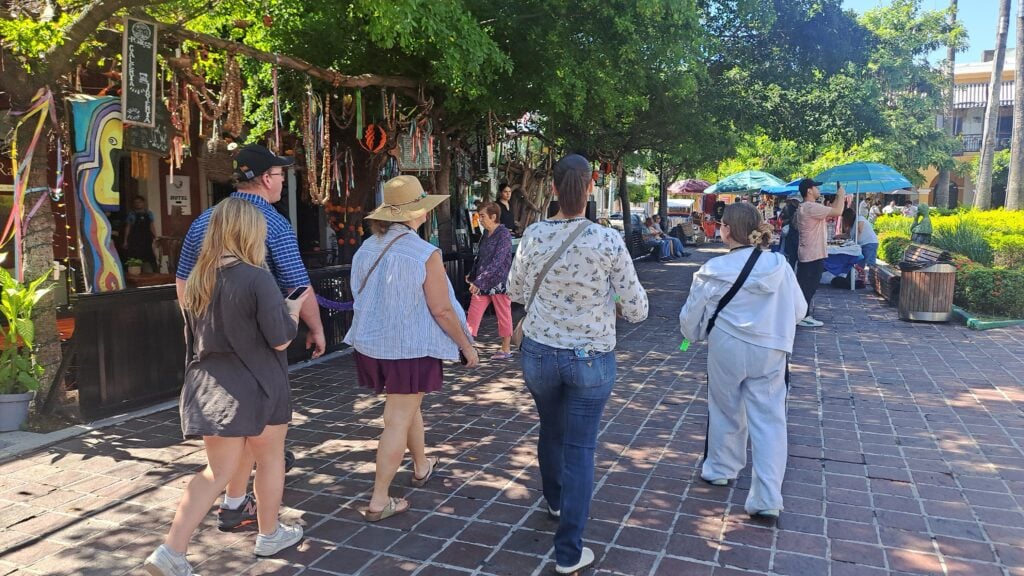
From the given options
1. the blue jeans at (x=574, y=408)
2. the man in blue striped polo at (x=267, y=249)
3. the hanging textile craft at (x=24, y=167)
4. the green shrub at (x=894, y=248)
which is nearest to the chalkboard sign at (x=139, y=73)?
the hanging textile craft at (x=24, y=167)

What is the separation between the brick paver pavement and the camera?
3.45 m

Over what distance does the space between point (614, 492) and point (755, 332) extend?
4.10 ft

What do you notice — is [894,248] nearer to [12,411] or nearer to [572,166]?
[572,166]

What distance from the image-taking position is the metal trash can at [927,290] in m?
9.68

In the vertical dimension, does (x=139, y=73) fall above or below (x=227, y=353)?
above

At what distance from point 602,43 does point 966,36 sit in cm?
2244

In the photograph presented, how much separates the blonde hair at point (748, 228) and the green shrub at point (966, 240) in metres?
9.75

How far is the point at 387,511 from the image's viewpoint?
3.87 meters

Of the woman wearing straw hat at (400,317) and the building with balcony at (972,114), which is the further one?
the building with balcony at (972,114)

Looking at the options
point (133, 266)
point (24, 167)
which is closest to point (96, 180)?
point (24, 167)

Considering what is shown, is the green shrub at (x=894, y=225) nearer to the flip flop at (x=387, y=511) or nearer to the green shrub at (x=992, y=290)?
the green shrub at (x=992, y=290)

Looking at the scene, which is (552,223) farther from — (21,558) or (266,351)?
(21,558)

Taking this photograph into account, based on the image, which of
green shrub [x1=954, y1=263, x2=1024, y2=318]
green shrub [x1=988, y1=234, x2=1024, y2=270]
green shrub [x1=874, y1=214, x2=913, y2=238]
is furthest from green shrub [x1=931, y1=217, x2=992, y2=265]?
green shrub [x1=874, y1=214, x2=913, y2=238]

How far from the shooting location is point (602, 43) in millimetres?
8719
